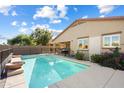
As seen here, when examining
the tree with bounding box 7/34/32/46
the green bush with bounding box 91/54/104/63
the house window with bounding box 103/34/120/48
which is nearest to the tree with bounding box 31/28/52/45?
the tree with bounding box 7/34/32/46

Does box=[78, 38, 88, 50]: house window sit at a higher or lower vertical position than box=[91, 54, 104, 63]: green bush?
higher

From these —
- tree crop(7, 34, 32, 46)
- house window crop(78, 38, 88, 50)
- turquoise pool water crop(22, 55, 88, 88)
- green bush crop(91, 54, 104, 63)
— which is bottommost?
turquoise pool water crop(22, 55, 88, 88)

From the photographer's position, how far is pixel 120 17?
1053 cm

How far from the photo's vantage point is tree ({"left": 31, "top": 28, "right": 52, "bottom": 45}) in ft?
112

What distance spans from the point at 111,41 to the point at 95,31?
205cm

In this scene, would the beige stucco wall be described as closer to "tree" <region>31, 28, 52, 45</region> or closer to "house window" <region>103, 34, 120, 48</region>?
"house window" <region>103, 34, 120, 48</region>

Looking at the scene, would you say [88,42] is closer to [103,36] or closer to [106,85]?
[103,36]

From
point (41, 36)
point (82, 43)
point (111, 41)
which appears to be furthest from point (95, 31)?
point (41, 36)

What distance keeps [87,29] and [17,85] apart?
10.6 meters

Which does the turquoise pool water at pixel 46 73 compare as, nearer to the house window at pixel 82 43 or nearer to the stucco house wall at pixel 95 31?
the stucco house wall at pixel 95 31

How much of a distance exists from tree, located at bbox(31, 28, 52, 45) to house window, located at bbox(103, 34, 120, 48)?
2287cm

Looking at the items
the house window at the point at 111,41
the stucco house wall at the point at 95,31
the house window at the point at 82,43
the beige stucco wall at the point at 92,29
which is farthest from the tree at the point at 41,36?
the house window at the point at 111,41

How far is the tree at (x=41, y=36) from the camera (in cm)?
3403

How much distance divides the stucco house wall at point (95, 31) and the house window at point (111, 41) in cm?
35
